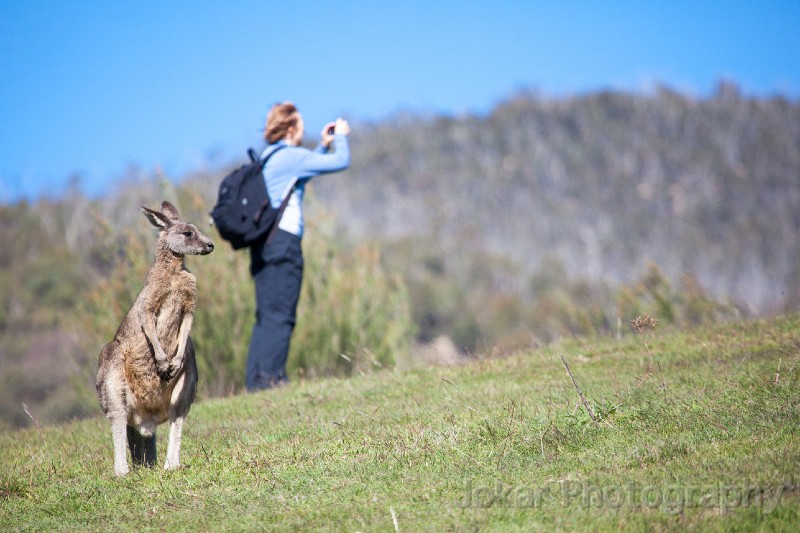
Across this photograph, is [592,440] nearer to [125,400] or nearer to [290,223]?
[125,400]

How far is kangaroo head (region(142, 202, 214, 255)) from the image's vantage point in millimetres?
5863

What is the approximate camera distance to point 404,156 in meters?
132

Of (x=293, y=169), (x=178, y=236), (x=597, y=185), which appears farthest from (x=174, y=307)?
(x=597, y=185)

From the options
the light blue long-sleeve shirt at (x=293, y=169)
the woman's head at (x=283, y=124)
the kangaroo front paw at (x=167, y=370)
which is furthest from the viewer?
the woman's head at (x=283, y=124)

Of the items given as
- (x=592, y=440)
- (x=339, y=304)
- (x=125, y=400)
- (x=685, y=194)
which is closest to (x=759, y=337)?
(x=592, y=440)

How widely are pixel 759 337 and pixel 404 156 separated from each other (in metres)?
125

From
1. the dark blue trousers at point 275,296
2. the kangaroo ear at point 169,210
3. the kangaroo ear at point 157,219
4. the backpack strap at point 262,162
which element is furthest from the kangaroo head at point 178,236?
the dark blue trousers at point 275,296

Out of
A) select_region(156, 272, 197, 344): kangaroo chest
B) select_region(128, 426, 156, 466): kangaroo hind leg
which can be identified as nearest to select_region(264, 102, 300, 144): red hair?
select_region(156, 272, 197, 344): kangaroo chest

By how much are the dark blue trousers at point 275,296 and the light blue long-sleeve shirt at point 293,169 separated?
17cm

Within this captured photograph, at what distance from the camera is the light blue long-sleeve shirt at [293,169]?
842 cm

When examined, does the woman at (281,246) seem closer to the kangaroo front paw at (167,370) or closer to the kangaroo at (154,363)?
the kangaroo at (154,363)

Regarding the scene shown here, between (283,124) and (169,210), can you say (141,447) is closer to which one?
(169,210)

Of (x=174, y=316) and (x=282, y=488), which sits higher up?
(x=174, y=316)

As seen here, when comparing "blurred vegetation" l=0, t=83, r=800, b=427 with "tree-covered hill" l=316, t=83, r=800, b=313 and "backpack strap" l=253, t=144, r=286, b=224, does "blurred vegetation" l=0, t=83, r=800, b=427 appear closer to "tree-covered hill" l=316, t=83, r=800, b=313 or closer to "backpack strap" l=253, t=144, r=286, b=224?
"tree-covered hill" l=316, t=83, r=800, b=313
